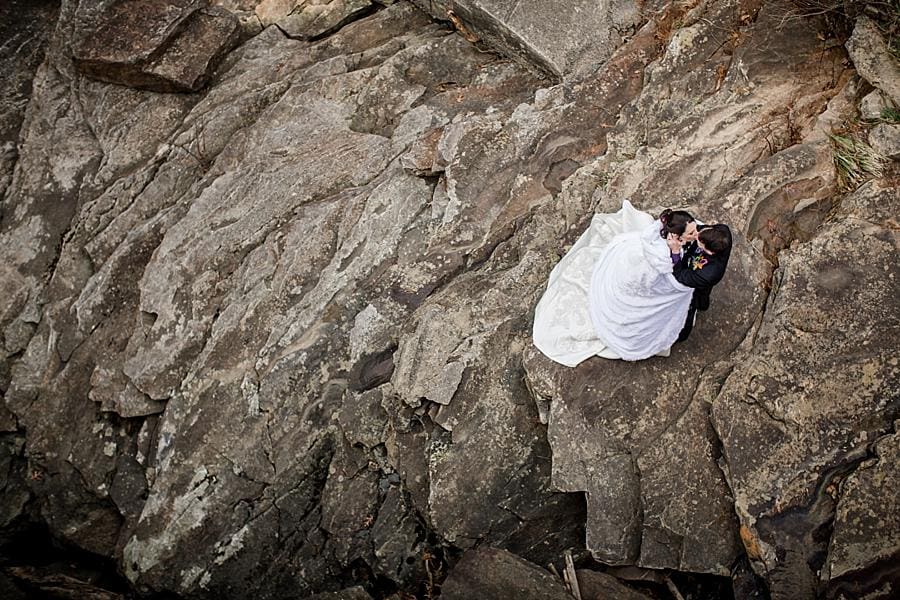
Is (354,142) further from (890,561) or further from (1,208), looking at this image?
(890,561)

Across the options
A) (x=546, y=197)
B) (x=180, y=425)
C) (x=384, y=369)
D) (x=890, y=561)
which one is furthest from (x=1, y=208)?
(x=890, y=561)

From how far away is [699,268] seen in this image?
7.19m

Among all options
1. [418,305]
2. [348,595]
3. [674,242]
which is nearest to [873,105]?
[674,242]

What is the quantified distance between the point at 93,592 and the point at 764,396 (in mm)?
8187

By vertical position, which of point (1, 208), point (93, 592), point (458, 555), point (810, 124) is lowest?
point (458, 555)

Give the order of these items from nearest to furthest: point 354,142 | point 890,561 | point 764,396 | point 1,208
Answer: point 890,561
point 764,396
point 354,142
point 1,208

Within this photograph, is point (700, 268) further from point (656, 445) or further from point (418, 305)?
point (418, 305)

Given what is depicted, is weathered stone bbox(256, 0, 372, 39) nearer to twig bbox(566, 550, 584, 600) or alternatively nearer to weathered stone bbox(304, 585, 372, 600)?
weathered stone bbox(304, 585, 372, 600)

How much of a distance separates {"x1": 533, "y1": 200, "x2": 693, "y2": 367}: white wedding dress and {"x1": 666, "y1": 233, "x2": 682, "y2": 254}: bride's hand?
1.8 inches

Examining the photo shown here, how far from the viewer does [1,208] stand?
12.3 metres

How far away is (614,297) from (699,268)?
930mm

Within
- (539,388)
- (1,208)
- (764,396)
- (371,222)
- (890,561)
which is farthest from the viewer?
(1,208)

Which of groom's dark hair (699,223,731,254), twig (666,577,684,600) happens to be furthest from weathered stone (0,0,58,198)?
twig (666,577,684,600)

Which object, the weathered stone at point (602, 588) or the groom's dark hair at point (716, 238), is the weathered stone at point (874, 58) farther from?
the weathered stone at point (602, 588)
